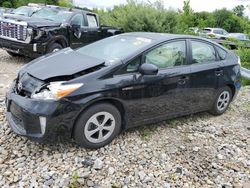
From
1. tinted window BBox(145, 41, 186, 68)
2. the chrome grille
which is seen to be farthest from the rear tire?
the chrome grille

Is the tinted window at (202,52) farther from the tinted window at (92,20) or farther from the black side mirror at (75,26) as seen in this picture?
the tinted window at (92,20)

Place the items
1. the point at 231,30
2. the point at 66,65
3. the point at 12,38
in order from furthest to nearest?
the point at 231,30, the point at 12,38, the point at 66,65

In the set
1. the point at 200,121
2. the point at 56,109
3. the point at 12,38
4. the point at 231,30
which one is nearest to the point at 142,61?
the point at 56,109

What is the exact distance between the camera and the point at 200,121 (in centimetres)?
542

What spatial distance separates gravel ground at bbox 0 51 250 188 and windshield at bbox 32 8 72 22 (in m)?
5.07

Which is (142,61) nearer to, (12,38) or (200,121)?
(200,121)

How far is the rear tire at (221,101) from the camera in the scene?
5.57 m

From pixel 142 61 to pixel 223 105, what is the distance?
7.47 ft

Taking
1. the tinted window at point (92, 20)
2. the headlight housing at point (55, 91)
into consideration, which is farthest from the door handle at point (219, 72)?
the tinted window at point (92, 20)

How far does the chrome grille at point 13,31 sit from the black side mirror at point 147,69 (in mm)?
4985

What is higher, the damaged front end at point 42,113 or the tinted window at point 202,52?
the tinted window at point 202,52

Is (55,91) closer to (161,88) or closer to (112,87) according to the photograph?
(112,87)

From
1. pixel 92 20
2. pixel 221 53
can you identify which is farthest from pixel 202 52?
pixel 92 20

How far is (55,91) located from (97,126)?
28.7 inches
